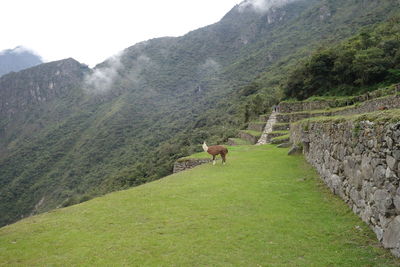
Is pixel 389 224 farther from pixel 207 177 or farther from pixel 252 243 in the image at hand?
pixel 207 177

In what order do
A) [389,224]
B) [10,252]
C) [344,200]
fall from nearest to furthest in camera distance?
1. [389,224]
2. [10,252]
3. [344,200]

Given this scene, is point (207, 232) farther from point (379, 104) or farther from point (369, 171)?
point (379, 104)

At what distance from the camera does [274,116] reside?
3031cm

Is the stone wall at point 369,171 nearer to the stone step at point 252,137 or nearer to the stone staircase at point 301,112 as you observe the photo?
the stone staircase at point 301,112

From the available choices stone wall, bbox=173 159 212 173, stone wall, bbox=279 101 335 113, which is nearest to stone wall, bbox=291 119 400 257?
stone wall, bbox=173 159 212 173

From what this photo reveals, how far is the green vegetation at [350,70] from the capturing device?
106ft

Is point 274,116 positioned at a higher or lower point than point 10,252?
lower

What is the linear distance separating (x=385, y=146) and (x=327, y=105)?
1080 inches

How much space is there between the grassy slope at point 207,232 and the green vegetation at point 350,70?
31.0m

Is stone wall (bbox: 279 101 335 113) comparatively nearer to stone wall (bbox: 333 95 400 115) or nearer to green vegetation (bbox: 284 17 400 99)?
green vegetation (bbox: 284 17 400 99)

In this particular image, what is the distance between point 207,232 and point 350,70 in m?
37.6

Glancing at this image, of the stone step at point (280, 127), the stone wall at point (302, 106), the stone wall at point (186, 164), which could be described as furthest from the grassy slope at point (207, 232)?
the stone wall at point (302, 106)

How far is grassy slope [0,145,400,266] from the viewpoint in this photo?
14.6 ft

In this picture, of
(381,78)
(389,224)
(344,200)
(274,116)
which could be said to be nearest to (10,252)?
(389,224)
